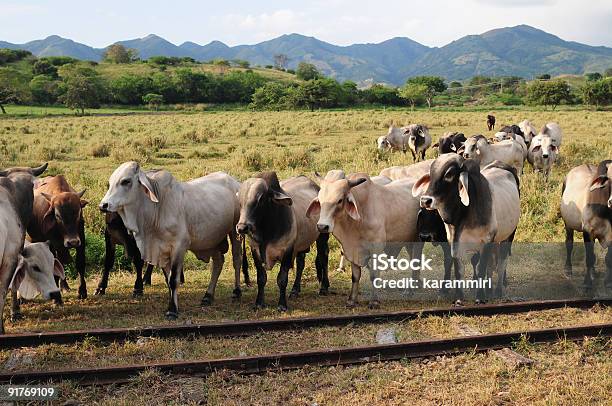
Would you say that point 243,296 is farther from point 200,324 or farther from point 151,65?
point 151,65

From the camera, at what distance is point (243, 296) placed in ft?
29.0

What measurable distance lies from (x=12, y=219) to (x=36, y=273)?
0.96 metres

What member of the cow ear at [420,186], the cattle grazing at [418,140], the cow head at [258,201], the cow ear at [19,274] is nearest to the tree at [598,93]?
the cattle grazing at [418,140]

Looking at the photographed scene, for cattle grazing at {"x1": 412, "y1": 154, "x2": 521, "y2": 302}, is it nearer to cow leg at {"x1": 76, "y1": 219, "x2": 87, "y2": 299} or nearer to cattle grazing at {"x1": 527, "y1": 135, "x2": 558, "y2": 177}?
cow leg at {"x1": 76, "y1": 219, "x2": 87, "y2": 299}

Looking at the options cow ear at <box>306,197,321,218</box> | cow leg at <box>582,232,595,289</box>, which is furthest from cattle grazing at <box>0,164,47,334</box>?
cow leg at <box>582,232,595,289</box>

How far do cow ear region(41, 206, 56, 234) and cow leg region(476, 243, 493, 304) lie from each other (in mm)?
5719

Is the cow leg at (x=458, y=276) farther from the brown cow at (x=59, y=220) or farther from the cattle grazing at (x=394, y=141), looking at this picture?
the cattle grazing at (x=394, y=141)

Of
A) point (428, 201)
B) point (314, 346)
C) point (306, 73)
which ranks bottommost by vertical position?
point (314, 346)

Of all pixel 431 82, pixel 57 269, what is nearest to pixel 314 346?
pixel 57 269

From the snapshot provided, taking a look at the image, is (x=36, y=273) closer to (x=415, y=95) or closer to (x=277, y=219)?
(x=277, y=219)

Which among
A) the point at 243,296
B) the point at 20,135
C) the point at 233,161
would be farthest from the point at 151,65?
the point at 243,296

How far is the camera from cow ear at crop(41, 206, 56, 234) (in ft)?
26.8

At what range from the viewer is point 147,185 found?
7352 millimetres

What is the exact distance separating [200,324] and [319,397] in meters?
2.07
